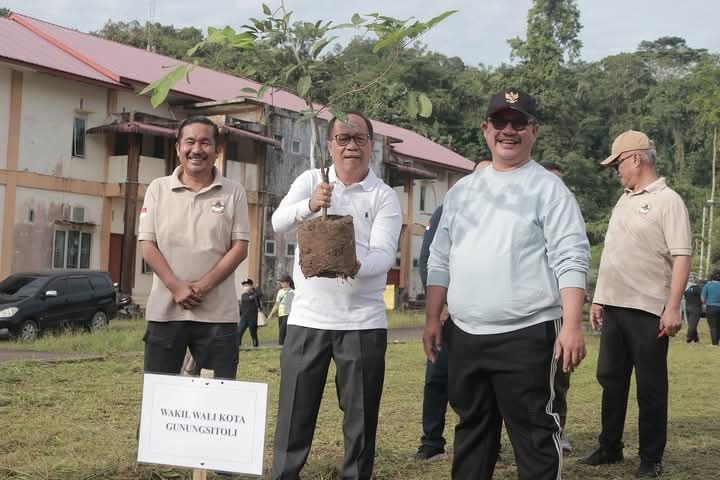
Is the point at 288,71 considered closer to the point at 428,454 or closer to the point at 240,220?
the point at 240,220

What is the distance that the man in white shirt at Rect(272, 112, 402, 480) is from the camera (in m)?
4.44

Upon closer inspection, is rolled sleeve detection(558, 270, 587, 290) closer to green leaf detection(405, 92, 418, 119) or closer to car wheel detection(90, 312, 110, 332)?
green leaf detection(405, 92, 418, 119)

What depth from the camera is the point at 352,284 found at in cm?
444

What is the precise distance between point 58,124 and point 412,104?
923 inches

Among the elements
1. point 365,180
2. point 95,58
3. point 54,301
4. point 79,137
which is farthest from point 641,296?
point 95,58

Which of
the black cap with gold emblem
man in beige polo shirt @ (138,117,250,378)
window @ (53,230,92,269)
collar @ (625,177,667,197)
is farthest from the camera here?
window @ (53,230,92,269)

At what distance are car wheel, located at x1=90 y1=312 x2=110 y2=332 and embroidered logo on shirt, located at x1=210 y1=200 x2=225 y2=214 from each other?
1585 cm

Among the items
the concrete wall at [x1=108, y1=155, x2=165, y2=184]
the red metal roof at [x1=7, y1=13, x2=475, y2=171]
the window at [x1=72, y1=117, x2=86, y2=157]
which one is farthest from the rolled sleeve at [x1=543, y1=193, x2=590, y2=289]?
the window at [x1=72, y1=117, x2=86, y2=157]

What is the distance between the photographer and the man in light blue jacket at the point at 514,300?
3.90m

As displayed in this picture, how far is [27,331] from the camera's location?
691 inches

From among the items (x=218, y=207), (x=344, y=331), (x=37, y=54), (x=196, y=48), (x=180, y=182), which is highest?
(x=37, y=54)

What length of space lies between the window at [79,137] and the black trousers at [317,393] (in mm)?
23225

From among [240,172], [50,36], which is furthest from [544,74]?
[50,36]

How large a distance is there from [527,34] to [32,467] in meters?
57.5
